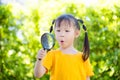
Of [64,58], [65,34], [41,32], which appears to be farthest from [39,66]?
[41,32]

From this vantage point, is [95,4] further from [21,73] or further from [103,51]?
[21,73]

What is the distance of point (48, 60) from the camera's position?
2.82 m

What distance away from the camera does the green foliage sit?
197 inches

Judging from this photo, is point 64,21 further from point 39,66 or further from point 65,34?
point 39,66

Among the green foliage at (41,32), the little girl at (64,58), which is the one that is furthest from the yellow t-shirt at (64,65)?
the green foliage at (41,32)

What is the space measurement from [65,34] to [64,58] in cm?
18

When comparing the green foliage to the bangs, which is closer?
the bangs

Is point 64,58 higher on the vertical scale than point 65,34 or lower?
lower

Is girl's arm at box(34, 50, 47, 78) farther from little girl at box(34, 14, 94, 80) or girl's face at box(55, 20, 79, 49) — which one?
girl's face at box(55, 20, 79, 49)

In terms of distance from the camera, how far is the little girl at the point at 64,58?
2.78 meters

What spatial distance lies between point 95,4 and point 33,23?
1062 mm

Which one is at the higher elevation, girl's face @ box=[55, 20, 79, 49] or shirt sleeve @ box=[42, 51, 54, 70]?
girl's face @ box=[55, 20, 79, 49]

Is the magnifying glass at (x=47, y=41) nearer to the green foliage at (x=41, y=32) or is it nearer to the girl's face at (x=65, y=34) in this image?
the girl's face at (x=65, y=34)

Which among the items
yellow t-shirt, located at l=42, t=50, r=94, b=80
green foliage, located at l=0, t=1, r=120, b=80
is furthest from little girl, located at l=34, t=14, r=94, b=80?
green foliage, located at l=0, t=1, r=120, b=80
